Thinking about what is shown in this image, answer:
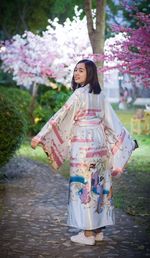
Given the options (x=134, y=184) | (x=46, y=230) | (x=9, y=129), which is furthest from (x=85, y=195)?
(x=134, y=184)

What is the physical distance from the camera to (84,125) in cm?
523

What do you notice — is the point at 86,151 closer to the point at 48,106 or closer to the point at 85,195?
the point at 85,195

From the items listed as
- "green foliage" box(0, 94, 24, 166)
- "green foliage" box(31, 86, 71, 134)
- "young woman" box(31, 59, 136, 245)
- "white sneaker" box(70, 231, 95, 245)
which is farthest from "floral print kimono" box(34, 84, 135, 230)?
"green foliage" box(31, 86, 71, 134)

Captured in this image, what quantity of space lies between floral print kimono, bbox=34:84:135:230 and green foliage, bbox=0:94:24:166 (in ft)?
9.75

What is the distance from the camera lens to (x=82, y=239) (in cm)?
526

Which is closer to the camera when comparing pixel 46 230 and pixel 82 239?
pixel 82 239

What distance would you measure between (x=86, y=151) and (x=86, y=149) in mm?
20

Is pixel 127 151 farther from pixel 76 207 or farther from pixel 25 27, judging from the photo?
pixel 25 27

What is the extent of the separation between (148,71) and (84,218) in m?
3.70

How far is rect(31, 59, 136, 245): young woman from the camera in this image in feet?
16.9

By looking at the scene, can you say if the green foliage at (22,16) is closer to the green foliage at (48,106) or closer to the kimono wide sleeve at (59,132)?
the green foliage at (48,106)

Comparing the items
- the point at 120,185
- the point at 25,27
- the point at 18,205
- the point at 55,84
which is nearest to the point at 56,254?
the point at 18,205

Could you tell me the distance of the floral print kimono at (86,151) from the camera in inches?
203

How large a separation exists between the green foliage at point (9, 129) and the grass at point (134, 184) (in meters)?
1.70
